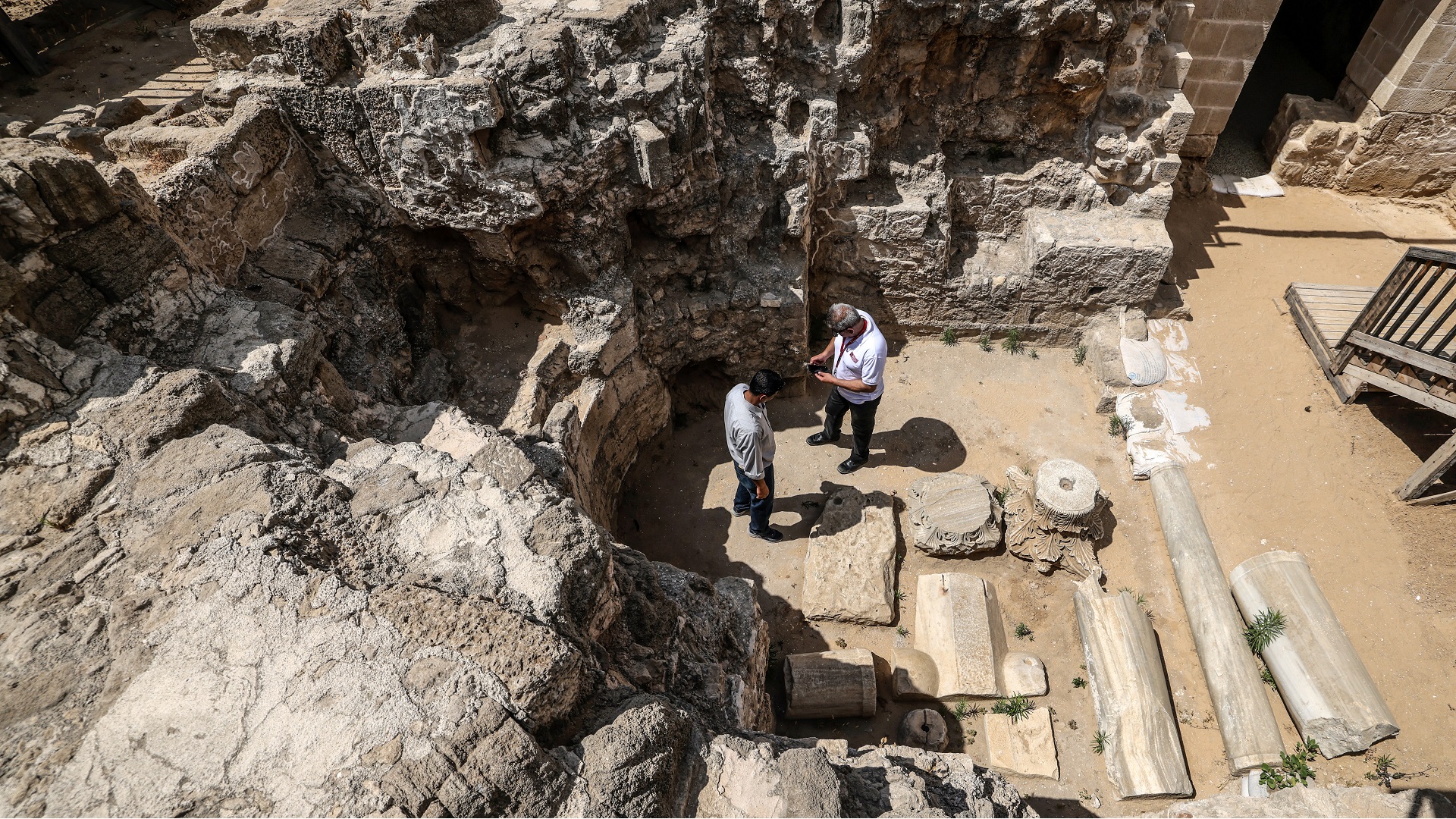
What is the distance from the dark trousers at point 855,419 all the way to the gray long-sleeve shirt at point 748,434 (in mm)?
1116

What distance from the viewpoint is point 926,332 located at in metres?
7.58

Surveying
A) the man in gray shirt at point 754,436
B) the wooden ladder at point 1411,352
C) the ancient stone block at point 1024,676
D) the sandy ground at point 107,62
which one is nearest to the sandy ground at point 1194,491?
the ancient stone block at point 1024,676

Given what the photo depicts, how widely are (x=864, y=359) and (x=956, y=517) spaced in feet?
4.99

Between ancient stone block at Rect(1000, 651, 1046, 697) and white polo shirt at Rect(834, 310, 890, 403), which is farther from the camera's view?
white polo shirt at Rect(834, 310, 890, 403)

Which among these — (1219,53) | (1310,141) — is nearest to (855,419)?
(1219,53)

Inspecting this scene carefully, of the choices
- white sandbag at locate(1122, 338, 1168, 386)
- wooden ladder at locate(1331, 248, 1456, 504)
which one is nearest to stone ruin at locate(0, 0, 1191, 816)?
white sandbag at locate(1122, 338, 1168, 386)

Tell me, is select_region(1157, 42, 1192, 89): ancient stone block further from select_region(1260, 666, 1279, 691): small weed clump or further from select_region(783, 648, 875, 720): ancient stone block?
select_region(783, 648, 875, 720): ancient stone block

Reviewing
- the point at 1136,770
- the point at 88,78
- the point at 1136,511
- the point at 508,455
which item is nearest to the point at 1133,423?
the point at 1136,511

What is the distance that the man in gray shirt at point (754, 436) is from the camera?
4914 mm

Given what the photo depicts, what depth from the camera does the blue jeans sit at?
5.56m

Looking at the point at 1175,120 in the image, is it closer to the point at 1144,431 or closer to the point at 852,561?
the point at 1144,431

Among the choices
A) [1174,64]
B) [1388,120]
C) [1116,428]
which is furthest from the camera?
[1388,120]

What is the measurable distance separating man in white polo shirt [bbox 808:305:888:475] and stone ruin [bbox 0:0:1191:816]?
2.62ft

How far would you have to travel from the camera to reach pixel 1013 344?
7.39m
